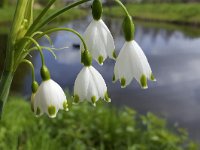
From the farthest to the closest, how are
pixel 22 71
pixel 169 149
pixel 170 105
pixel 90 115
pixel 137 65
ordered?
1. pixel 22 71
2. pixel 170 105
3. pixel 90 115
4. pixel 169 149
5. pixel 137 65

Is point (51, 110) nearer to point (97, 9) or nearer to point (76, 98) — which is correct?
point (76, 98)

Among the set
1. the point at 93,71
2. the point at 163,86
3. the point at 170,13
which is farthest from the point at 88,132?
the point at 170,13

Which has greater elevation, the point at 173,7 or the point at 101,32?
the point at 173,7

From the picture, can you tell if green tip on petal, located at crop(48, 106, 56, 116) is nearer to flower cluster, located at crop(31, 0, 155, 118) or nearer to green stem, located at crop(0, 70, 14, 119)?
flower cluster, located at crop(31, 0, 155, 118)

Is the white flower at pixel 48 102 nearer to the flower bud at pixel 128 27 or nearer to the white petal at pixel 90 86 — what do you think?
the white petal at pixel 90 86

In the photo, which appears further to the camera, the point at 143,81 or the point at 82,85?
the point at 82,85

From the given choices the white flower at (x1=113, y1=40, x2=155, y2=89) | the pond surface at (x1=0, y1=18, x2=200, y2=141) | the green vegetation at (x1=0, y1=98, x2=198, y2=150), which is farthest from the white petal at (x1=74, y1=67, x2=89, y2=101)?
the pond surface at (x1=0, y1=18, x2=200, y2=141)

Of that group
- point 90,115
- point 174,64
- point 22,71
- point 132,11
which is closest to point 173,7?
point 132,11

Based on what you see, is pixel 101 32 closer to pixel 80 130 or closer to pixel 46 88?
pixel 46 88
